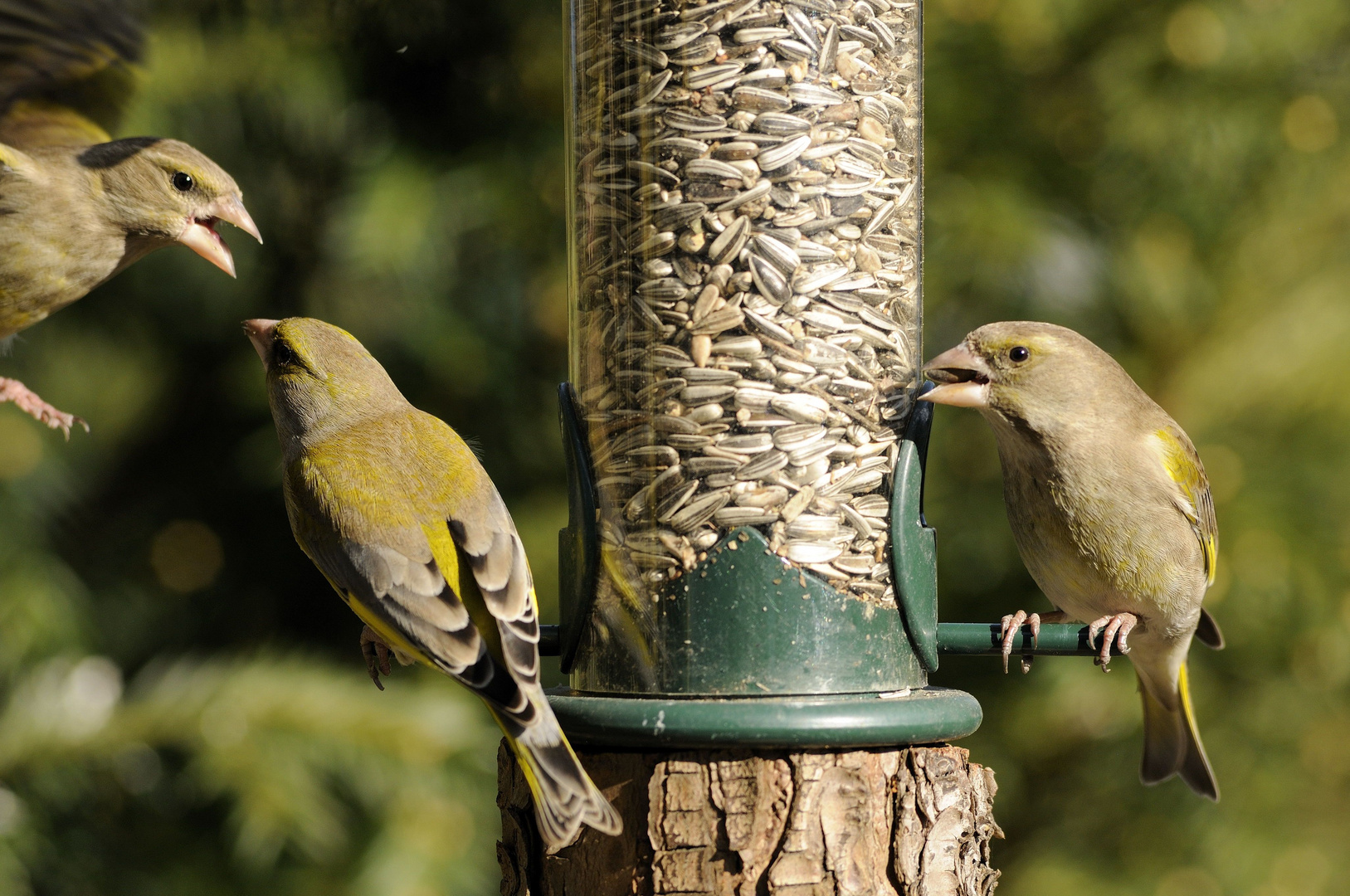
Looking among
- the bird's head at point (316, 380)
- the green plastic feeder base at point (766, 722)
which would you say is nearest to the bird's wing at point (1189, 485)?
the green plastic feeder base at point (766, 722)

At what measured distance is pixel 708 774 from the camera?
298 cm

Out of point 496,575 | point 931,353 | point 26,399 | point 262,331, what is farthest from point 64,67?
point 931,353

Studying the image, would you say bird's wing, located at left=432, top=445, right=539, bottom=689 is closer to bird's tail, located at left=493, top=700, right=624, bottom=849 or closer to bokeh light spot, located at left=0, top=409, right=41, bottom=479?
bird's tail, located at left=493, top=700, right=624, bottom=849

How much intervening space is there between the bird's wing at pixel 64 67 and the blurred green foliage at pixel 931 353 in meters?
0.56

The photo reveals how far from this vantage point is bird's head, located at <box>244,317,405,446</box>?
3.81 metres

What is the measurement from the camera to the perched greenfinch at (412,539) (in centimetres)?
302

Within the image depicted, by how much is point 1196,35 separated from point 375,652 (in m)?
4.25

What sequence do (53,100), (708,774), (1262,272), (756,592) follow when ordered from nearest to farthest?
(708,774) → (756,592) → (53,100) → (1262,272)

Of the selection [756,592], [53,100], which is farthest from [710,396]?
[53,100]

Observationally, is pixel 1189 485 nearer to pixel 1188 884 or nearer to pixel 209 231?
pixel 1188 884

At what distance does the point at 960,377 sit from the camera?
373 centimetres

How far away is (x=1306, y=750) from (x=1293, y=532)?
1.02 metres

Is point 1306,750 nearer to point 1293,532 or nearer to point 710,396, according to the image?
point 1293,532

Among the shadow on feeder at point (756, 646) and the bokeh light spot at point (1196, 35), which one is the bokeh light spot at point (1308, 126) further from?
the shadow on feeder at point (756, 646)
